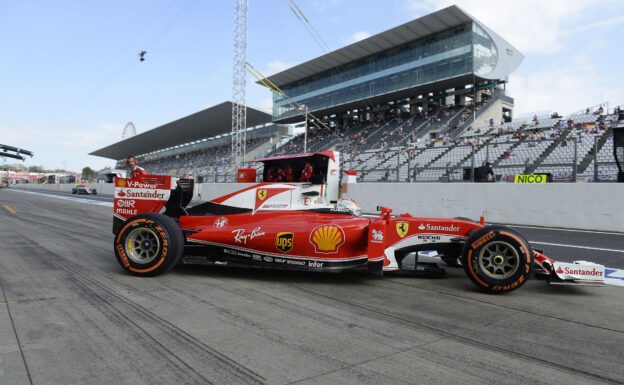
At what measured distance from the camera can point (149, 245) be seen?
4406 mm

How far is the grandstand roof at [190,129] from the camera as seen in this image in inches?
2058

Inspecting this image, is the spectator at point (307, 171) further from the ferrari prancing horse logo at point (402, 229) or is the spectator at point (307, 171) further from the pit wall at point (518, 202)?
the pit wall at point (518, 202)

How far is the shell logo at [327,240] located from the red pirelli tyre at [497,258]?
1.28m

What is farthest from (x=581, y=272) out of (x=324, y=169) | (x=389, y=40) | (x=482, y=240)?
(x=389, y=40)

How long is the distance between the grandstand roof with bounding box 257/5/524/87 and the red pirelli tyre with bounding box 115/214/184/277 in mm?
33055

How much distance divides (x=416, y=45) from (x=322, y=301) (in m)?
36.8

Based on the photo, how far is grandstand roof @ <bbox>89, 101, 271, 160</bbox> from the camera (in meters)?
52.3

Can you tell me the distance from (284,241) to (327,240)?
49cm

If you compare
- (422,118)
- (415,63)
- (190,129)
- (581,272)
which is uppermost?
(415,63)

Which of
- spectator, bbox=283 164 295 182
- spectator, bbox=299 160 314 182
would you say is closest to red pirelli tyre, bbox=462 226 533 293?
spectator, bbox=299 160 314 182

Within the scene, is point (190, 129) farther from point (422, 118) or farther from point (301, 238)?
point (301, 238)

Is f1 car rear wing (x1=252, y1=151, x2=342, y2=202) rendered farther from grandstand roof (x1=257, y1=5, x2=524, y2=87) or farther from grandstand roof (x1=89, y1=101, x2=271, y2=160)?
grandstand roof (x1=89, y1=101, x2=271, y2=160)

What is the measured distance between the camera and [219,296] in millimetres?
3523

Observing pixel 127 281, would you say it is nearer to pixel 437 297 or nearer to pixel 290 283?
pixel 290 283
